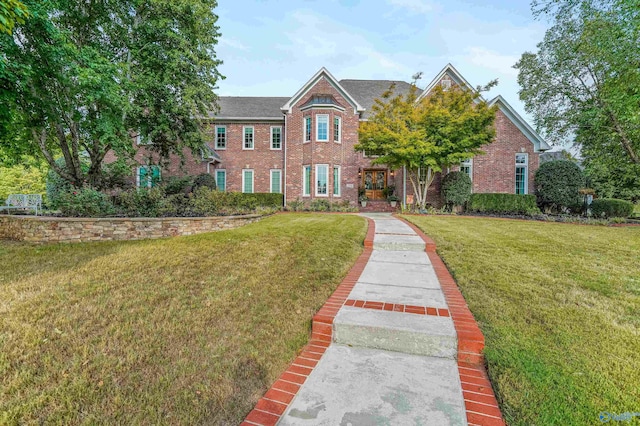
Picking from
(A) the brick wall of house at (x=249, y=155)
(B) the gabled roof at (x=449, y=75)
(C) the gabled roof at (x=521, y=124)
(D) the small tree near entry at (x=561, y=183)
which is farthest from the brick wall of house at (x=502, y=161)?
(A) the brick wall of house at (x=249, y=155)

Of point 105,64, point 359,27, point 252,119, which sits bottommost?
point 105,64

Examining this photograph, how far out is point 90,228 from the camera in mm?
7562

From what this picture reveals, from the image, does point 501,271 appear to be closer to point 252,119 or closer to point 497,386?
point 497,386

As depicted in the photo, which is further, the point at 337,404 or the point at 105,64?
the point at 105,64

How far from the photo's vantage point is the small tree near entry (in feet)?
53.4

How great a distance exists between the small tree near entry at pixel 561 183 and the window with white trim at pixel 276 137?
15581 millimetres

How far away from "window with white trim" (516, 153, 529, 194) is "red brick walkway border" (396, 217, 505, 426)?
1768cm

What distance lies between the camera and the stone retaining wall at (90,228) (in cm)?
733

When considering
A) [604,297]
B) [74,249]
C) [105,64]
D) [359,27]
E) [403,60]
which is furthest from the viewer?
[403,60]

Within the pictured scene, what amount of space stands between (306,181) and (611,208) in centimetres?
1648

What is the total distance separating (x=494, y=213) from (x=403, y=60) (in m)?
10.9

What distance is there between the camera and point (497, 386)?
230 centimetres

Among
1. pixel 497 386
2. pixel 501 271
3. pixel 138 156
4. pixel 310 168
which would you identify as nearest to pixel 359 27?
pixel 310 168

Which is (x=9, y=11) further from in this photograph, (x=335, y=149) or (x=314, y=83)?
(x=314, y=83)
